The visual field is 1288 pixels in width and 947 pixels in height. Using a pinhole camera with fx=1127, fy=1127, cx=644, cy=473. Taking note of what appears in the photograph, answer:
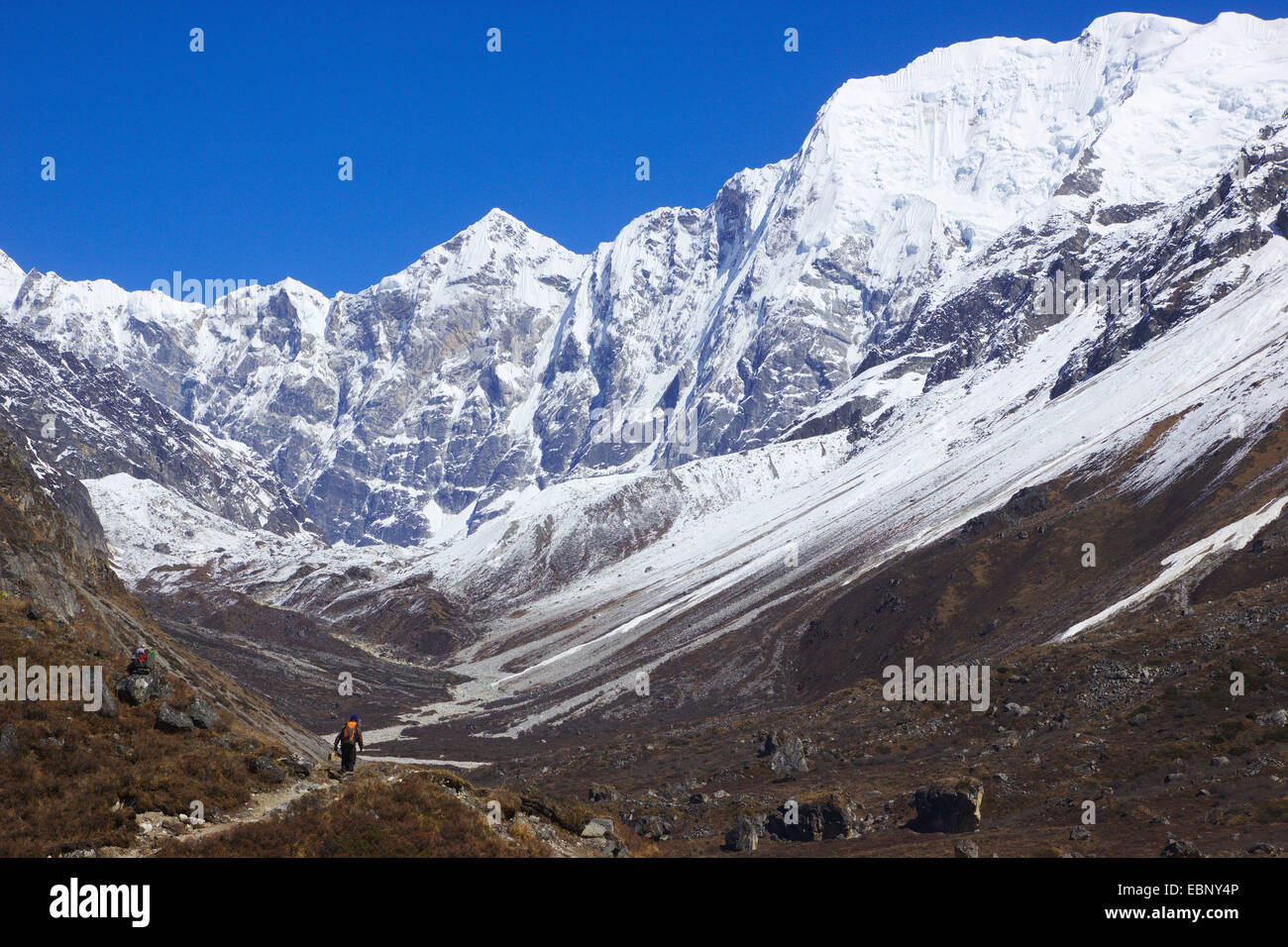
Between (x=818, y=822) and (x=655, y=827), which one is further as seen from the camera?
(x=655, y=827)

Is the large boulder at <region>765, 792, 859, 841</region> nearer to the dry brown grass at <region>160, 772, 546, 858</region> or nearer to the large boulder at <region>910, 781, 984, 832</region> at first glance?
the large boulder at <region>910, 781, 984, 832</region>

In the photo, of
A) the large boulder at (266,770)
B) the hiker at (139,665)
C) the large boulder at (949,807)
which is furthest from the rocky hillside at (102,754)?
the large boulder at (949,807)

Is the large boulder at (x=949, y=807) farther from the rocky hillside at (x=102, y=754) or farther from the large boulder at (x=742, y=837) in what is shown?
the rocky hillside at (x=102, y=754)

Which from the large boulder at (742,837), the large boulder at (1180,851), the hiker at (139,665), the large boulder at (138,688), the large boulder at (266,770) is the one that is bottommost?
the large boulder at (742,837)

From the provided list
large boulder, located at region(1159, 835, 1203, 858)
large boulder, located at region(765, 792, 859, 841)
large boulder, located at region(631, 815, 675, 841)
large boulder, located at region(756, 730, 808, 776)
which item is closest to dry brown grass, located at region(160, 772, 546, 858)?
large boulder, located at region(1159, 835, 1203, 858)

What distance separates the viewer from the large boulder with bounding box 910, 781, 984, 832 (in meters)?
50.6

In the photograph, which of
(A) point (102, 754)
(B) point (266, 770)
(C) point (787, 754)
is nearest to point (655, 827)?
(C) point (787, 754)

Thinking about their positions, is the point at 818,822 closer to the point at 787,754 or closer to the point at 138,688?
the point at 787,754

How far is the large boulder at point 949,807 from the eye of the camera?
166 ft

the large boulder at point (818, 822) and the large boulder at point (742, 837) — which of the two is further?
the large boulder at point (818, 822)

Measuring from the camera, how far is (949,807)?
168ft

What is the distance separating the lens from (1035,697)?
232ft

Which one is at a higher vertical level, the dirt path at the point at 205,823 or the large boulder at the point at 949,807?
the dirt path at the point at 205,823
